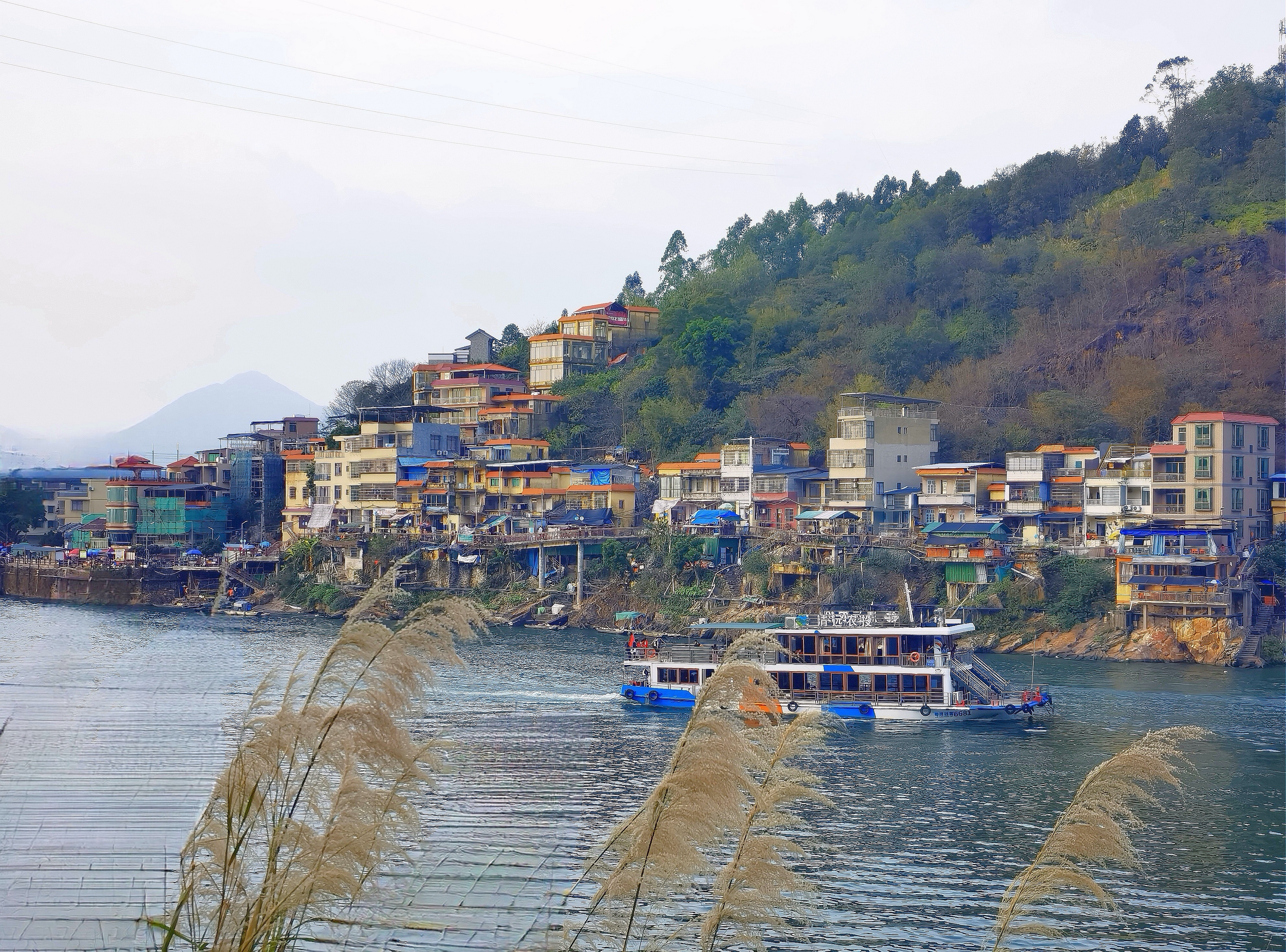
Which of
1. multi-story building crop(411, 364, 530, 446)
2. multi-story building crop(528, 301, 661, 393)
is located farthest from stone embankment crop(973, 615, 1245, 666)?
multi-story building crop(528, 301, 661, 393)

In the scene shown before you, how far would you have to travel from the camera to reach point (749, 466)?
57375 mm

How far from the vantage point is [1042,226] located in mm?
76500

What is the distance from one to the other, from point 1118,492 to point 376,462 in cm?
3799

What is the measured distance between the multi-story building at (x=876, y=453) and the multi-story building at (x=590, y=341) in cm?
2265

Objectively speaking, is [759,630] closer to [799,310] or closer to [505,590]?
[505,590]

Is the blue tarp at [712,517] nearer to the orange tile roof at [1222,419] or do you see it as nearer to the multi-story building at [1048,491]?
the multi-story building at [1048,491]

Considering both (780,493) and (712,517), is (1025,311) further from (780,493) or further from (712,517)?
(712,517)

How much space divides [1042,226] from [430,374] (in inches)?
1495

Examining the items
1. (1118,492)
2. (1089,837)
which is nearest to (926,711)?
(1118,492)

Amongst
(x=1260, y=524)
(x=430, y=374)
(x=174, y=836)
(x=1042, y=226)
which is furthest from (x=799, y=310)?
(x=174, y=836)

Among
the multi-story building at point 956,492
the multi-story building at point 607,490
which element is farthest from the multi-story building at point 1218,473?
the multi-story building at point 607,490

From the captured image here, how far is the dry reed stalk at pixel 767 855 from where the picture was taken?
6922mm

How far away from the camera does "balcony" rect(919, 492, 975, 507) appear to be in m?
52.5

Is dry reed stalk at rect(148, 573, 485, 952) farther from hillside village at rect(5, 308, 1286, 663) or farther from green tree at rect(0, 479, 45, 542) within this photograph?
green tree at rect(0, 479, 45, 542)
